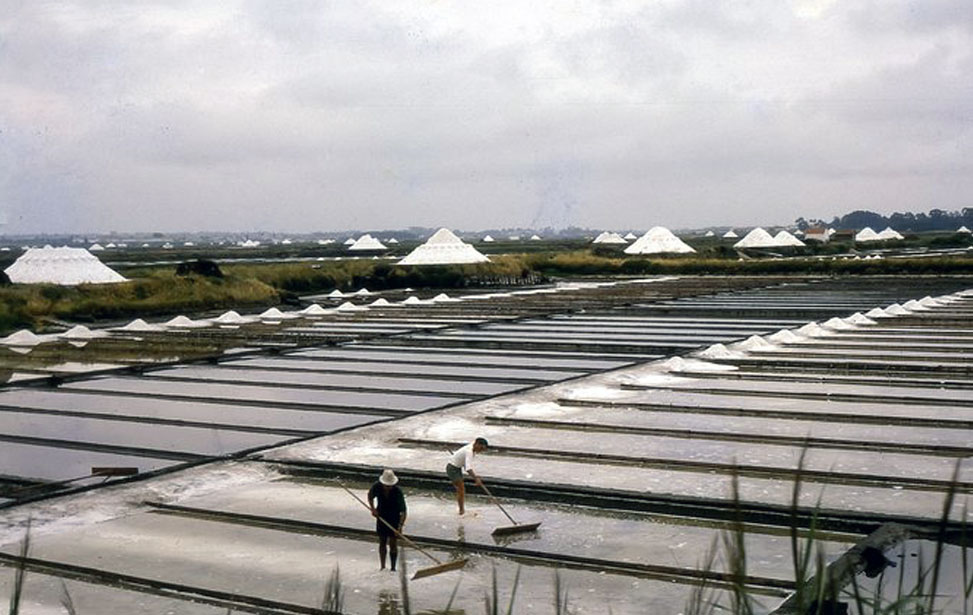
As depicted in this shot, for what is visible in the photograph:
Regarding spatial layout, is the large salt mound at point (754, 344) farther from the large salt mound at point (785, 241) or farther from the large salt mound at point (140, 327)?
the large salt mound at point (785, 241)

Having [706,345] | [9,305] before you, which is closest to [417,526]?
[706,345]

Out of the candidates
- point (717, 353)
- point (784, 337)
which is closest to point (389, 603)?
point (717, 353)

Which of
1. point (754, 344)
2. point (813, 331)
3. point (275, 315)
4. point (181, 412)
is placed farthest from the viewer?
point (275, 315)

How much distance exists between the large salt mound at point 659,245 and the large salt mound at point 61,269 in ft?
56.4

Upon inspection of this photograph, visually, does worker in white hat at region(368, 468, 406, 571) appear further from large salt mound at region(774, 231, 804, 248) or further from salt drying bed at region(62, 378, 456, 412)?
large salt mound at region(774, 231, 804, 248)

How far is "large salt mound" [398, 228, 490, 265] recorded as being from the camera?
23.6 m

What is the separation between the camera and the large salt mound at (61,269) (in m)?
18.9

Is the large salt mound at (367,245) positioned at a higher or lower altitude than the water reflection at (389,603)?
higher

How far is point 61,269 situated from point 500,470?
16106 mm

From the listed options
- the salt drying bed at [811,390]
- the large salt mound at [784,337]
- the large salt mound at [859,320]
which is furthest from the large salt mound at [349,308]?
the salt drying bed at [811,390]

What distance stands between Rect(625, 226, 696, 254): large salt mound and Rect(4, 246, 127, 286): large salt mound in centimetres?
1719

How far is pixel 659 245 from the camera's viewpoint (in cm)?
3347

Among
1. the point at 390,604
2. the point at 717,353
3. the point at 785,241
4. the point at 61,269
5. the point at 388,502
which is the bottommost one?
the point at 390,604

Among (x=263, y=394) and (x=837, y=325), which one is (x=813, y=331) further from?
(x=263, y=394)
